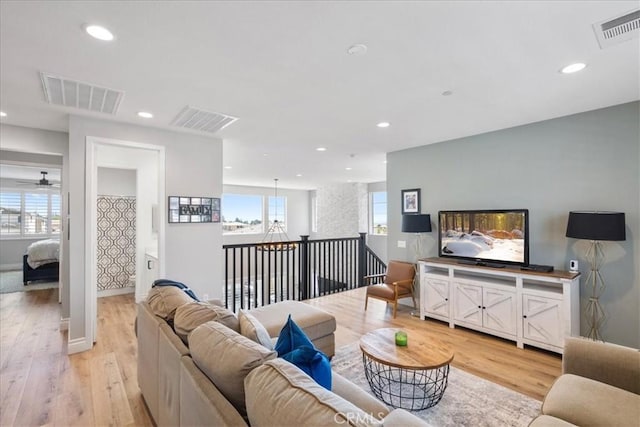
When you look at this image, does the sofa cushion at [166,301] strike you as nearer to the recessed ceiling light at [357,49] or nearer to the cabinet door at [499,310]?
the recessed ceiling light at [357,49]

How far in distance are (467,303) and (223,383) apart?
11.6 ft

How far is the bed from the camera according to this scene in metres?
6.34

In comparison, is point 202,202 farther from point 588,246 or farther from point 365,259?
point 588,246

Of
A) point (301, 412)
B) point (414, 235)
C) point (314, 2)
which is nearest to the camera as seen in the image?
point (301, 412)

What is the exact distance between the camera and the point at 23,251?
27.5 ft

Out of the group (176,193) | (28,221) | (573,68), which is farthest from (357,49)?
(28,221)

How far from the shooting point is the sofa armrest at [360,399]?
4.76ft

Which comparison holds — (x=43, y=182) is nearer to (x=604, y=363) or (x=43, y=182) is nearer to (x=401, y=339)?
(x=401, y=339)

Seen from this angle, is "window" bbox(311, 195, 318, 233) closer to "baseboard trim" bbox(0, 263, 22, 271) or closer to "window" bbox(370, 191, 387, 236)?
"window" bbox(370, 191, 387, 236)

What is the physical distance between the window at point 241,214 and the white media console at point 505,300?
7.19m

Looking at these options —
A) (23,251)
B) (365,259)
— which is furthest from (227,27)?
(23,251)

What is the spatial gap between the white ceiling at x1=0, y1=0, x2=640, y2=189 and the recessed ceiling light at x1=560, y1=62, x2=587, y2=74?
5 cm

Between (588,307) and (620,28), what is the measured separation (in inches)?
110

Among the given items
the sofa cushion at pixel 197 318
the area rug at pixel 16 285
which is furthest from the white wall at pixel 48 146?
the area rug at pixel 16 285
